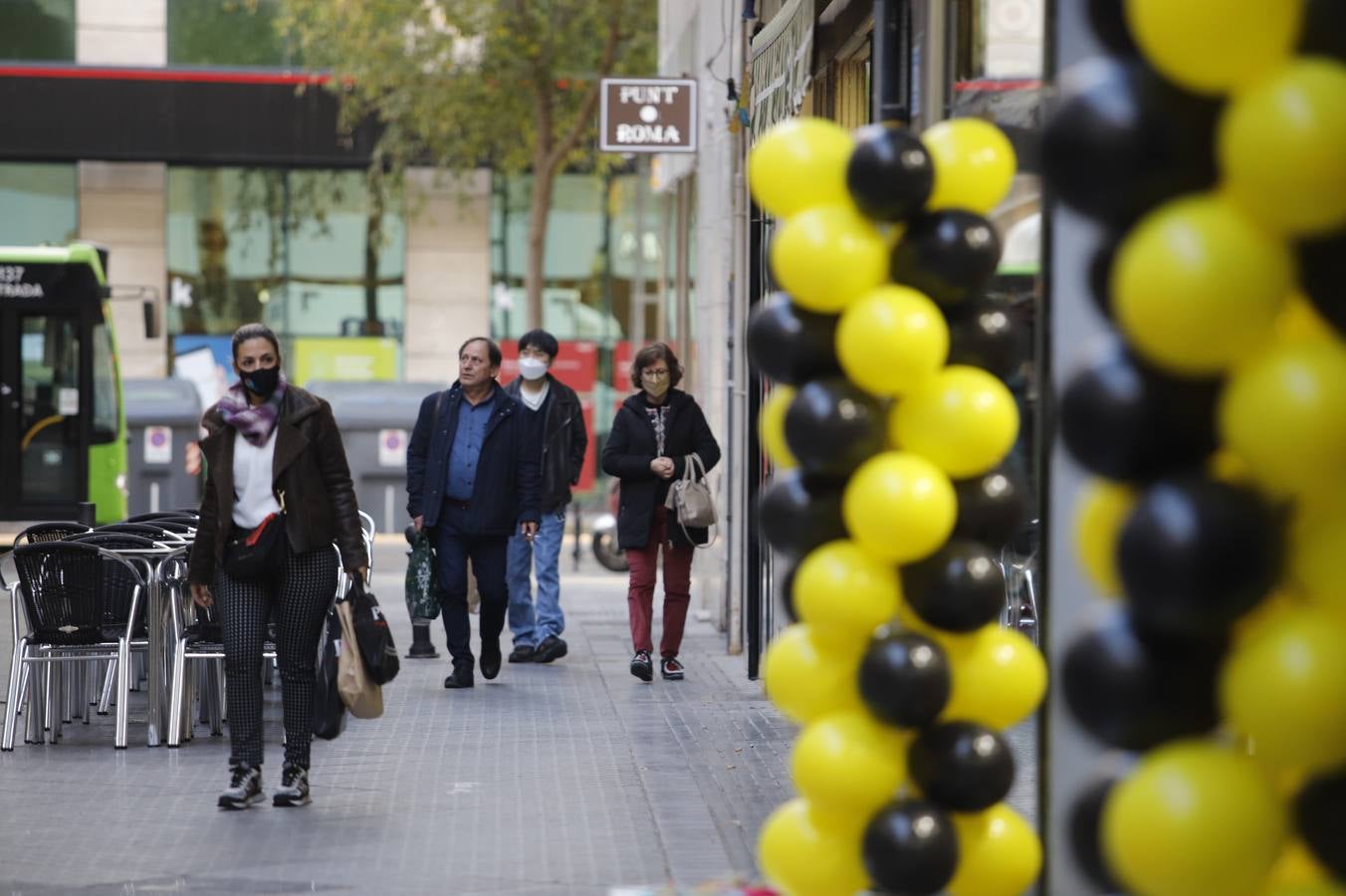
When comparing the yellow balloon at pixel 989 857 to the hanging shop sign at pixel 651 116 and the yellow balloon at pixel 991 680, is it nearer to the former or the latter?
the yellow balloon at pixel 991 680

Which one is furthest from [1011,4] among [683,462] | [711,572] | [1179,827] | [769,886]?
[711,572]

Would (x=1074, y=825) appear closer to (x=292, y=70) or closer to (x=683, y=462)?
(x=683, y=462)

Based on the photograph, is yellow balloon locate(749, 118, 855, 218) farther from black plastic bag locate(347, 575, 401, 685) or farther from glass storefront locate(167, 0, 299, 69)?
glass storefront locate(167, 0, 299, 69)

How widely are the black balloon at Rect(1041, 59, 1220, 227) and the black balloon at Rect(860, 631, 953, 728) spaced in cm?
183

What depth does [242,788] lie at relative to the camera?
24.4ft

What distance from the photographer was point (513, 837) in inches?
272

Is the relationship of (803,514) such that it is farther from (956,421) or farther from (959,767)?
(959,767)

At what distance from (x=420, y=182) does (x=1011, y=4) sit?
2455cm

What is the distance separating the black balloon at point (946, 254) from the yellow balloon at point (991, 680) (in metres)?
0.85

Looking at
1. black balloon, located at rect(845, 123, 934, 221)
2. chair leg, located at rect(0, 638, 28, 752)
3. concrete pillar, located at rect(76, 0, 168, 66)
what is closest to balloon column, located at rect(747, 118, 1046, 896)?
black balloon, located at rect(845, 123, 934, 221)

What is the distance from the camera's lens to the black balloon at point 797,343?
4.76m

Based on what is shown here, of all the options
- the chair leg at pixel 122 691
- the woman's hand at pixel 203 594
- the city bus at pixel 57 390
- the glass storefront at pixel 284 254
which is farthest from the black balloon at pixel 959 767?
the glass storefront at pixel 284 254

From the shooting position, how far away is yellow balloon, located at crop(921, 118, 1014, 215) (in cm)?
477

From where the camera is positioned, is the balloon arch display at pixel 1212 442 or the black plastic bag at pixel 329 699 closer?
the balloon arch display at pixel 1212 442
